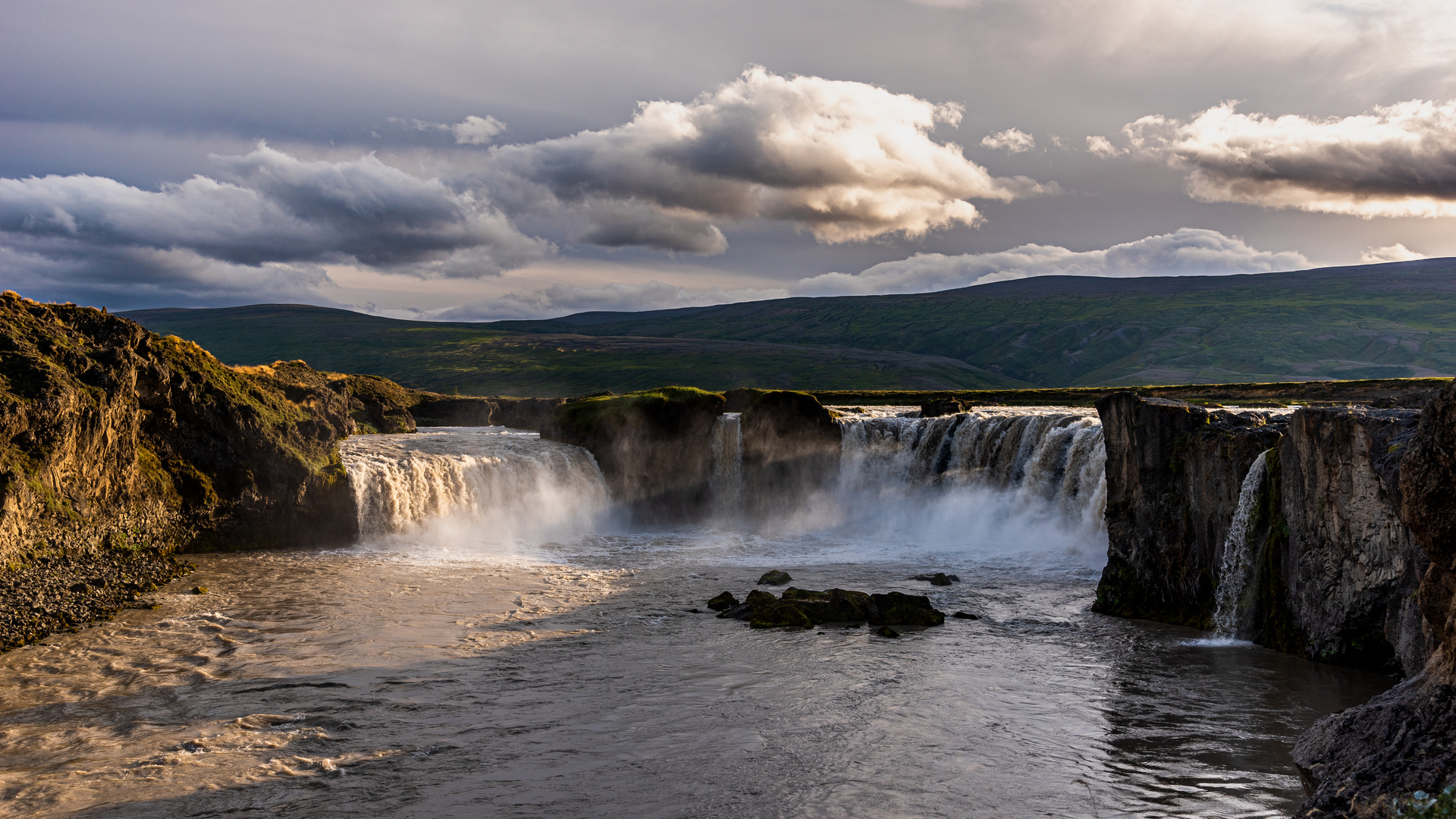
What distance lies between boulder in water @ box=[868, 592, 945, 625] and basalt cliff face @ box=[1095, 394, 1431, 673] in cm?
533

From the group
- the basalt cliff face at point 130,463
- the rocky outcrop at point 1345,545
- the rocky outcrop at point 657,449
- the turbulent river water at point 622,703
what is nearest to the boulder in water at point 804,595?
the turbulent river water at point 622,703

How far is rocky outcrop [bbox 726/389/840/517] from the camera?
44938mm

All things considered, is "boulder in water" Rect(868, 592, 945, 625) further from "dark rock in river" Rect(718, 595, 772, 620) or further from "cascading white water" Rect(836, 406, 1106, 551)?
"cascading white water" Rect(836, 406, 1106, 551)

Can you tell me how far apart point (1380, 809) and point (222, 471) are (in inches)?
1371

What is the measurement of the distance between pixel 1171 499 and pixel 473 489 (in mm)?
29747

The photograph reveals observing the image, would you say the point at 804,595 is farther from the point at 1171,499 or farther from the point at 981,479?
the point at 981,479

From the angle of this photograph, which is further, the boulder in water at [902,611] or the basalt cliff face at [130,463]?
the boulder in water at [902,611]

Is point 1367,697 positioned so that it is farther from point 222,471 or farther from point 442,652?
point 222,471

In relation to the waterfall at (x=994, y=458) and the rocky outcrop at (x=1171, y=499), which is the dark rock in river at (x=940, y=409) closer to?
the waterfall at (x=994, y=458)

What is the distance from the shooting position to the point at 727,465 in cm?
4584

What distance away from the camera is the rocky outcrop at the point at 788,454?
44.9m

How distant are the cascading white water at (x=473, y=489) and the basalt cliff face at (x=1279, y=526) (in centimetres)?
2668

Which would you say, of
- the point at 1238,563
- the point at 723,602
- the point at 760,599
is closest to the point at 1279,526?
the point at 1238,563

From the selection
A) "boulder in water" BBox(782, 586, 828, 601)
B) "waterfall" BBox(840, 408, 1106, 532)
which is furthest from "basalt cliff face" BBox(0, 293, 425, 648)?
"waterfall" BBox(840, 408, 1106, 532)
